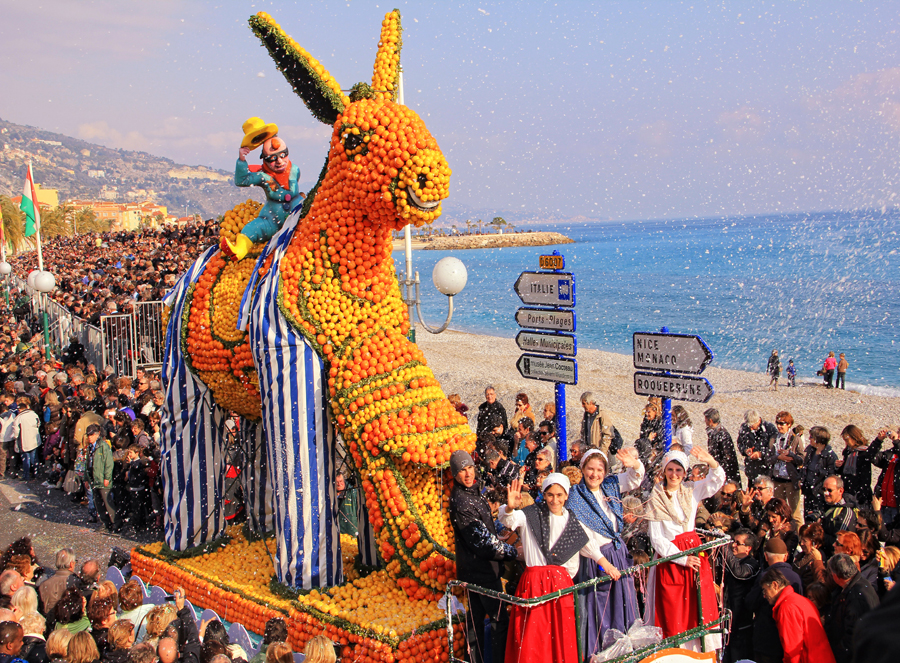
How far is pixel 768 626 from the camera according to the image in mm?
5258

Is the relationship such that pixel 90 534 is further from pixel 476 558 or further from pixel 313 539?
pixel 476 558

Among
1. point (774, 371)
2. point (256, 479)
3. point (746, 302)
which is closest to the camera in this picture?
point (256, 479)

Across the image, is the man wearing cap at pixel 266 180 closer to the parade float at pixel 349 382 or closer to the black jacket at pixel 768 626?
the parade float at pixel 349 382

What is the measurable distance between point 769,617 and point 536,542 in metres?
1.60

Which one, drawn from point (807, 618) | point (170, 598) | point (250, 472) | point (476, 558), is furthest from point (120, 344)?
point (807, 618)

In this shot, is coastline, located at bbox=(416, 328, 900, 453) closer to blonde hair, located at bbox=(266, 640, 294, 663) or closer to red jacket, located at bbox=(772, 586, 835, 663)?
red jacket, located at bbox=(772, 586, 835, 663)

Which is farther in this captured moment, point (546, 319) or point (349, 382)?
point (546, 319)

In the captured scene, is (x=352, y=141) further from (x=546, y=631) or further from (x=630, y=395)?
(x=630, y=395)

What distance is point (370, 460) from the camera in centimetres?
642

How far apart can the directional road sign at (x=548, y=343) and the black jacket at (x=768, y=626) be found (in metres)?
3.57

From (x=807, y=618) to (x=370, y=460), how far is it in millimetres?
3310

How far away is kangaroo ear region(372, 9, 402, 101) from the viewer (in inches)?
263

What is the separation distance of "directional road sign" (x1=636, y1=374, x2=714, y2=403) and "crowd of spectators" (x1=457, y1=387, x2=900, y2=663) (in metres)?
0.49

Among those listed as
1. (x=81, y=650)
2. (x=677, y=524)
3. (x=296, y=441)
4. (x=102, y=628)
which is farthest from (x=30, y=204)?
(x=677, y=524)
